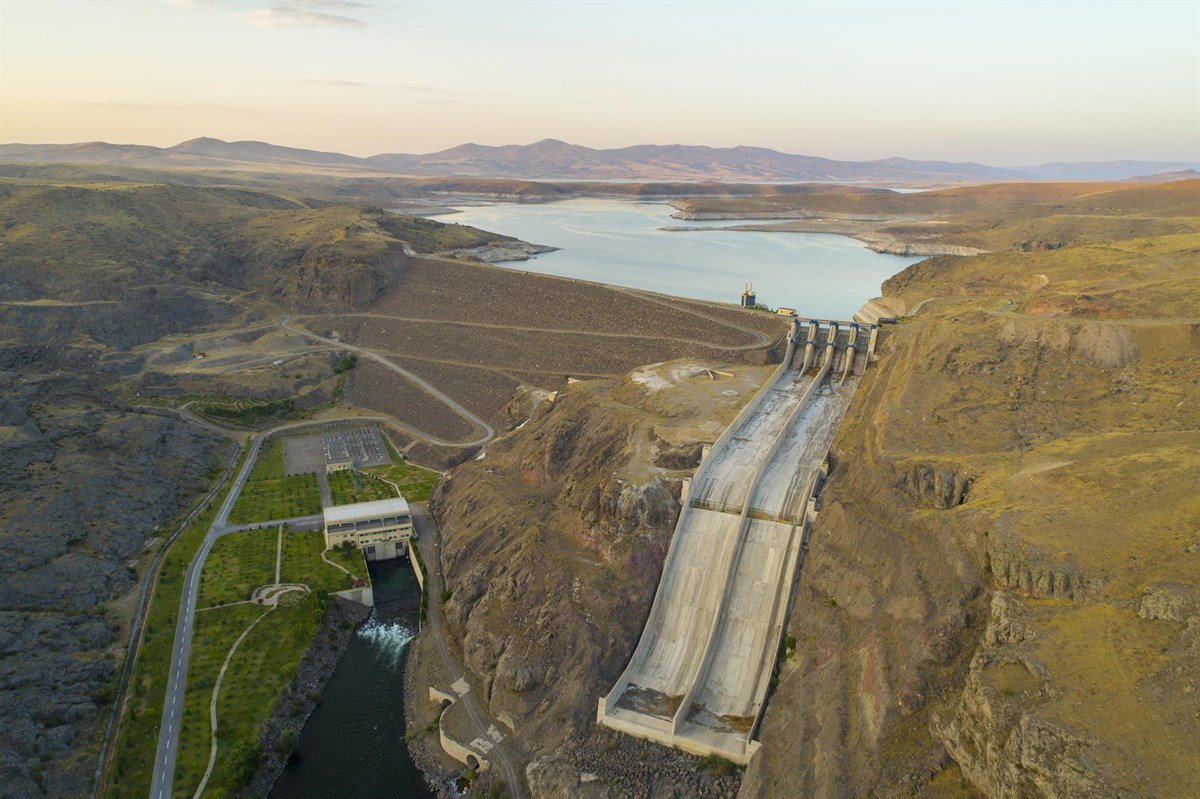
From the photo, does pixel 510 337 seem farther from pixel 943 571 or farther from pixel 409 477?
pixel 943 571

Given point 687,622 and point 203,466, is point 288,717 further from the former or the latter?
point 203,466

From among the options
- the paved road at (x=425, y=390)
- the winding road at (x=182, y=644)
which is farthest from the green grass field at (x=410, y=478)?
the winding road at (x=182, y=644)

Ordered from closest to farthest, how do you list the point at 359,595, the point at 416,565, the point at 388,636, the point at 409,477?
the point at 388,636 → the point at 359,595 → the point at 416,565 → the point at 409,477

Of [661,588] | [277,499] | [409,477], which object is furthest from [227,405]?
[661,588]

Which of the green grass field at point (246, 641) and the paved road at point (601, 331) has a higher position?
the paved road at point (601, 331)

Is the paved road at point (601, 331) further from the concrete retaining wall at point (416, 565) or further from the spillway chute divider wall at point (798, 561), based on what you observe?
the concrete retaining wall at point (416, 565)

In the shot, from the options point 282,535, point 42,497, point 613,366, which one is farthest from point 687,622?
point 42,497

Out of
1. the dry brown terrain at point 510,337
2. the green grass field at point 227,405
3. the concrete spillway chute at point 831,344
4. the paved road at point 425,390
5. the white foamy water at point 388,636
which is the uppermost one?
the concrete spillway chute at point 831,344
